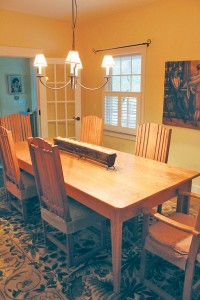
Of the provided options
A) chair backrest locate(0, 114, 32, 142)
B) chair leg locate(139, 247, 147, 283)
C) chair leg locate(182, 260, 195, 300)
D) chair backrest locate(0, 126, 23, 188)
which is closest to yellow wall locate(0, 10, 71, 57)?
chair backrest locate(0, 114, 32, 142)

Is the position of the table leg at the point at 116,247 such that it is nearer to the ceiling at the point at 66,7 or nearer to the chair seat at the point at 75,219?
the chair seat at the point at 75,219

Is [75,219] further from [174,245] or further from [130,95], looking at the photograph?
[130,95]

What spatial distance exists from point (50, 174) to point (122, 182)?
571 millimetres

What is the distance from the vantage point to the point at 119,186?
2.07 meters

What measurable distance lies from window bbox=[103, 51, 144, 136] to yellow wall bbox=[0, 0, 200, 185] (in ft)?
0.56

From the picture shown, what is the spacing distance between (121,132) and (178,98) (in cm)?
124

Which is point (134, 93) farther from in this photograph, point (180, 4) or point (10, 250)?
point (10, 250)

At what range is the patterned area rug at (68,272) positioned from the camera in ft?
6.37

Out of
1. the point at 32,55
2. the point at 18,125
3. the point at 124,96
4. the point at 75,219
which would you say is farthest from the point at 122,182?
the point at 32,55

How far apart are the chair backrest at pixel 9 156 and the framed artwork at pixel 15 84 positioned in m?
4.12

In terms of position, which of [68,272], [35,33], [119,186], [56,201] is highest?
[35,33]

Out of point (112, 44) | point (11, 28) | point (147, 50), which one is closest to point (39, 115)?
point (11, 28)

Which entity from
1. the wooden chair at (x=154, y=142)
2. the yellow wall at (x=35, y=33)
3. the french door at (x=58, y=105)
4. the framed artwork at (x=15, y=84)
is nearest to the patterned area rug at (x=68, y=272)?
the wooden chair at (x=154, y=142)

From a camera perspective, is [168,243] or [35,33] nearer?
[168,243]
